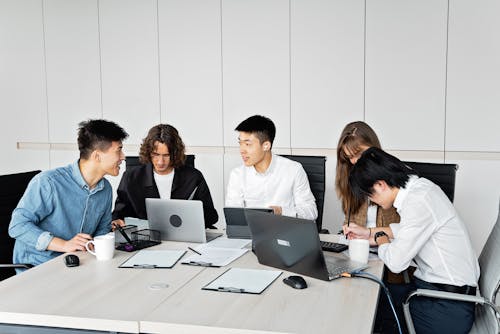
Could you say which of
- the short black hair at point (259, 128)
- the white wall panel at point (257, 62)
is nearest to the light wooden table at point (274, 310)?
the short black hair at point (259, 128)

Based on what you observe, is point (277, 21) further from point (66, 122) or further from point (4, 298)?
point (4, 298)

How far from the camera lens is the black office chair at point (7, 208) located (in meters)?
2.73

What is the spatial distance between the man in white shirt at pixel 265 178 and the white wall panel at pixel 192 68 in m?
1.56

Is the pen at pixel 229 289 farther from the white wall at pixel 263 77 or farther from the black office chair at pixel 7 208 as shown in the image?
the white wall at pixel 263 77

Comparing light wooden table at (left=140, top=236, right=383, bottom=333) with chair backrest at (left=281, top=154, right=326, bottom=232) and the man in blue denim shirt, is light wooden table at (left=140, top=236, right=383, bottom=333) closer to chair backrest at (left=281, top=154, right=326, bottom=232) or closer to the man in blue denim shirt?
the man in blue denim shirt

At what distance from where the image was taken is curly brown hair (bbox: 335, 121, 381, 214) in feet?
9.91

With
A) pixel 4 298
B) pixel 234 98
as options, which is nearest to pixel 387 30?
pixel 234 98

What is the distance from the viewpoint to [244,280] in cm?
204

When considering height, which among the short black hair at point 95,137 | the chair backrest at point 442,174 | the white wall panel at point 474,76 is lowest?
the chair backrest at point 442,174

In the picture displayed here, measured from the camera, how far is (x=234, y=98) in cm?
482

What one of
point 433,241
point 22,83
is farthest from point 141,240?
point 22,83

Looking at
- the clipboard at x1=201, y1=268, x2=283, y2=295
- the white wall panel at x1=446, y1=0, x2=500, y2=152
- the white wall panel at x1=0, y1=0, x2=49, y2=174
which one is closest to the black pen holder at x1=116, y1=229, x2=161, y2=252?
the clipboard at x1=201, y1=268, x2=283, y2=295

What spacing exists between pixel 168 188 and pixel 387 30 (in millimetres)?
2248

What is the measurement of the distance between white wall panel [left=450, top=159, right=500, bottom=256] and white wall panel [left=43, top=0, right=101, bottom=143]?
11.2ft
